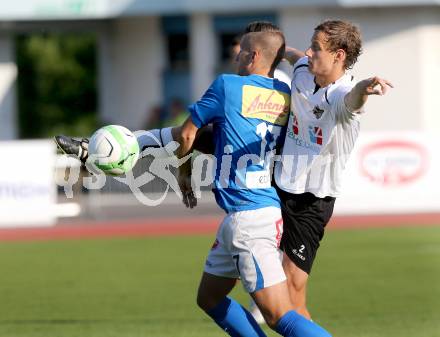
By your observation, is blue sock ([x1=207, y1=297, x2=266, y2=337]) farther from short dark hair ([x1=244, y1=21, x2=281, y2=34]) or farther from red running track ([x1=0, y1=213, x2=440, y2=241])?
red running track ([x1=0, y1=213, x2=440, y2=241])

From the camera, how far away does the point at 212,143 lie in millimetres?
6336

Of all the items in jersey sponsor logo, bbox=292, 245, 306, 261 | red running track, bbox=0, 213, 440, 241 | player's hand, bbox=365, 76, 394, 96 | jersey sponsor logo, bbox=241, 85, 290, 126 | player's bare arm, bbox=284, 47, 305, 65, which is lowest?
red running track, bbox=0, 213, 440, 241

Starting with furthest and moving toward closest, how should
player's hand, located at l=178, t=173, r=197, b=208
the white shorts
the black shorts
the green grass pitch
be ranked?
the green grass pitch → the black shorts → player's hand, located at l=178, t=173, r=197, b=208 → the white shorts

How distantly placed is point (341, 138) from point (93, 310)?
4.08 m

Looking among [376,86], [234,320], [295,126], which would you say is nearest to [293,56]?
[295,126]

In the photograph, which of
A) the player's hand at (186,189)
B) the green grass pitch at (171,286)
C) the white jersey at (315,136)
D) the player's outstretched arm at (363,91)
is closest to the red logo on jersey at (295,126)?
the white jersey at (315,136)

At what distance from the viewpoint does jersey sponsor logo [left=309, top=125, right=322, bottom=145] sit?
626 centimetres

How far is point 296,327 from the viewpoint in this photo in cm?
581

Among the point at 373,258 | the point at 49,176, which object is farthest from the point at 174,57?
the point at 373,258

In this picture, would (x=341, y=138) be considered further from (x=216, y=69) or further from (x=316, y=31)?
(x=216, y=69)

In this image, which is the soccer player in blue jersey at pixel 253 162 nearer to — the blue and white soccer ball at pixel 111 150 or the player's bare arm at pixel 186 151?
the player's bare arm at pixel 186 151

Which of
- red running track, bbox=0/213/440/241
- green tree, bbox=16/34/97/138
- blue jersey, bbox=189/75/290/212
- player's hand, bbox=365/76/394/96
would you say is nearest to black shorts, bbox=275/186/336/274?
blue jersey, bbox=189/75/290/212

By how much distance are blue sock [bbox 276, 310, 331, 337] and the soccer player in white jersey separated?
81 centimetres

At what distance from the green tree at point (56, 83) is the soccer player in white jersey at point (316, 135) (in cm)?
3446
